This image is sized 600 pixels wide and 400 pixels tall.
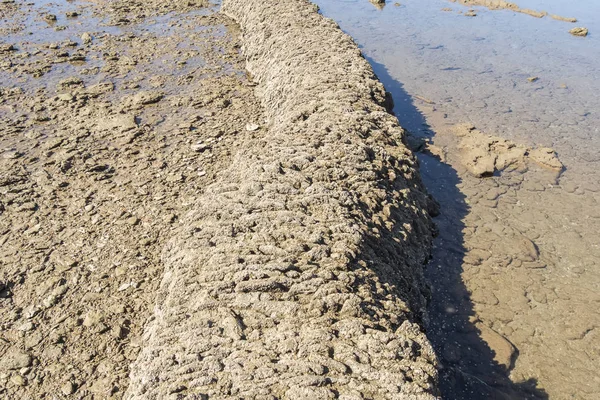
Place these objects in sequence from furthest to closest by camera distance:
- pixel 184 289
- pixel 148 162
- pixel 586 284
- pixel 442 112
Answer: pixel 442 112
pixel 148 162
pixel 586 284
pixel 184 289

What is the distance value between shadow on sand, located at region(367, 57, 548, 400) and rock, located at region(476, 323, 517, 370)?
0.16ft

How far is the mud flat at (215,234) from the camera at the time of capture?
9.59ft

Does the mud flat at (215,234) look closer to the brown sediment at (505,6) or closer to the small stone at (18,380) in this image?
the small stone at (18,380)

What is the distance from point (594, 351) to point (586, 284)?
103 cm

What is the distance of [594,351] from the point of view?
4449 mm

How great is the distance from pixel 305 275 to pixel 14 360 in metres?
2.56

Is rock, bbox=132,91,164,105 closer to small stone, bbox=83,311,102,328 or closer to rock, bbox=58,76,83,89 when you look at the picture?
rock, bbox=58,76,83,89

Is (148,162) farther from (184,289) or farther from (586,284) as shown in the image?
(586,284)

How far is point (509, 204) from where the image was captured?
6.46 m

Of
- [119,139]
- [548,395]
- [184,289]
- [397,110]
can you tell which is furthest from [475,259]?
[119,139]

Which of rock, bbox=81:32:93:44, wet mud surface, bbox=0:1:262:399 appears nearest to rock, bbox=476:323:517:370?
wet mud surface, bbox=0:1:262:399

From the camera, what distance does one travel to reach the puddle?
4.30 m

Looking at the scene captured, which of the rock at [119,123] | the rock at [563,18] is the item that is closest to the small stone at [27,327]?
the rock at [119,123]

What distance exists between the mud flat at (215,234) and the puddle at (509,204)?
27.1 inches
